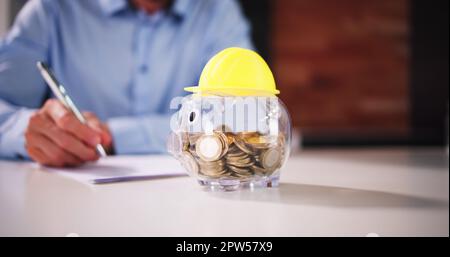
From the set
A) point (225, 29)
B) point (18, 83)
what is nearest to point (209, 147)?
point (18, 83)

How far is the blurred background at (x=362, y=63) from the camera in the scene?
2152 mm

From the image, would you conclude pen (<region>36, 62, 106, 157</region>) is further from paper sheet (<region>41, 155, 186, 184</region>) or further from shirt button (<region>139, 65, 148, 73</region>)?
shirt button (<region>139, 65, 148, 73</region>)

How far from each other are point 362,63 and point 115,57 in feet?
4.97

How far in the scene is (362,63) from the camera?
2.21 metres

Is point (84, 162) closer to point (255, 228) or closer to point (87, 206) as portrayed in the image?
point (87, 206)

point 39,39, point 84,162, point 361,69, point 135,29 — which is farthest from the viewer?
point 361,69

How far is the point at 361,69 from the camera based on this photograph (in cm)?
221

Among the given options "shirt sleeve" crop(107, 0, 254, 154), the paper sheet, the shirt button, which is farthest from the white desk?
the shirt button

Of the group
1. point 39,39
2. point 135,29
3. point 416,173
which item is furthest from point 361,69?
point 39,39

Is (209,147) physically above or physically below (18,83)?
below

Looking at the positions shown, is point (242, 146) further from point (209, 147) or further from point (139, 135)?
point (139, 135)

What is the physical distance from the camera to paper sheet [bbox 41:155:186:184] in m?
0.55

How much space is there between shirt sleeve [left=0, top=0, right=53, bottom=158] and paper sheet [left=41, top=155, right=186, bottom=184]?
0.38 feet

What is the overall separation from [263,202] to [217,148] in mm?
75
